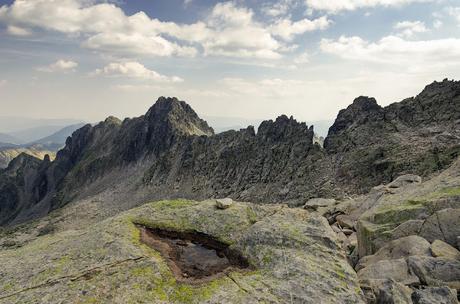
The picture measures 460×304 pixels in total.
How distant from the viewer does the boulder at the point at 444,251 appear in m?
16.0

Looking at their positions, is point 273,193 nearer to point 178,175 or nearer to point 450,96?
point 450,96

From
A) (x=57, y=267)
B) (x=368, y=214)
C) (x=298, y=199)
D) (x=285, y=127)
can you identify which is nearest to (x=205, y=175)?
(x=285, y=127)

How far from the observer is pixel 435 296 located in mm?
12805

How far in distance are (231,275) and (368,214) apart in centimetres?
1354

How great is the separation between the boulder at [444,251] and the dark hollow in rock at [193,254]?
8988 mm

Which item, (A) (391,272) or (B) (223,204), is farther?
(B) (223,204)

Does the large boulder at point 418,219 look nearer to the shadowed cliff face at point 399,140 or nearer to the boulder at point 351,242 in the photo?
the boulder at point 351,242

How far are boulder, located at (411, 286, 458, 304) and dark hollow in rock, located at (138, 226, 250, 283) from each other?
6.11m

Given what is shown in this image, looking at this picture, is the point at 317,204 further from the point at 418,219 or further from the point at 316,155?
the point at 316,155

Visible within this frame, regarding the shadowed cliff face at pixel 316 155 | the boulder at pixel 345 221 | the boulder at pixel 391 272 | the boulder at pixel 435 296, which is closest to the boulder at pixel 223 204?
the boulder at pixel 391 272

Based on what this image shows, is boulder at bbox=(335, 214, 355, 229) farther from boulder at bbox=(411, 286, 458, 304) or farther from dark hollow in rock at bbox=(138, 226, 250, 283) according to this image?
dark hollow in rock at bbox=(138, 226, 250, 283)

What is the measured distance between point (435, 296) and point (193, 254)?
9181 millimetres

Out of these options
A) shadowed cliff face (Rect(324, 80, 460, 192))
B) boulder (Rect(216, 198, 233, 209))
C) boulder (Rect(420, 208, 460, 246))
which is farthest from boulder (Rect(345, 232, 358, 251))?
shadowed cliff face (Rect(324, 80, 460, 192))

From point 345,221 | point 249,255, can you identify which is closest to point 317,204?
point 345,221
